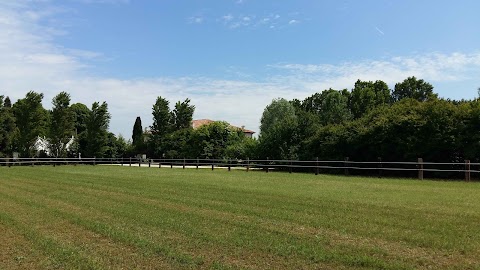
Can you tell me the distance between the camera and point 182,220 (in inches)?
335

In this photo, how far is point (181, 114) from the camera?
60469 millimetres

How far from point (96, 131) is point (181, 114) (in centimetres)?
1244

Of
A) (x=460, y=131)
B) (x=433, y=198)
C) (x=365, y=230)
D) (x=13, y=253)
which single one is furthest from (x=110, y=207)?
(x=460, y=131)

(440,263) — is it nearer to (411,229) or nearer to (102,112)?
(411,229)

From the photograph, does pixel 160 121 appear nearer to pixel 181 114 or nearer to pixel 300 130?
pixel 181 114

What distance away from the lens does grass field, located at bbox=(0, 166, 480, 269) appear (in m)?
5.58

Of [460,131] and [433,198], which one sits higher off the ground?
[460,131]

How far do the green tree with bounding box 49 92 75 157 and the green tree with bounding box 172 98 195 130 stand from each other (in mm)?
14706

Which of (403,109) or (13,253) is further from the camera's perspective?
(403,109)

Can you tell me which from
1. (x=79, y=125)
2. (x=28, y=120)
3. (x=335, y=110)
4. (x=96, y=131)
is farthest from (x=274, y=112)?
(x=28, y=120)

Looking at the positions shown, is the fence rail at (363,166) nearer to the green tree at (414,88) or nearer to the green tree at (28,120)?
the green tree at (28,120)

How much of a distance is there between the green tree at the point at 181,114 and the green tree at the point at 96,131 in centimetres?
1050

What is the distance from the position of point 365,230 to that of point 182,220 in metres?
3.52

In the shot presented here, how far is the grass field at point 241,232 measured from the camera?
5.58m
